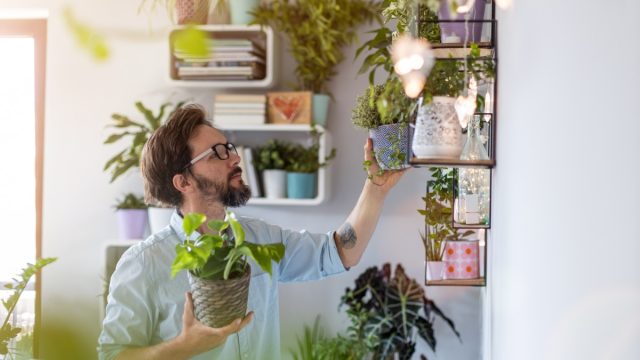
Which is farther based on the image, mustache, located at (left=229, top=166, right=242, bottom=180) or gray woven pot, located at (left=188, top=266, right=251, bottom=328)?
mustache, located at (left=229, top=166, right=242, bottom=180)

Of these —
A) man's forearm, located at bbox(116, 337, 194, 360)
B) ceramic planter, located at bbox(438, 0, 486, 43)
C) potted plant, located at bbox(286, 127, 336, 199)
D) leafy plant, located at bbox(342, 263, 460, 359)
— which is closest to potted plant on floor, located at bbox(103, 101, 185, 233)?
potted plant, located at bbox(286, 127, 336, 199)

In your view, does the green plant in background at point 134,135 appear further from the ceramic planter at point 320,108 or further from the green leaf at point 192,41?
the green leaf at point 192,41

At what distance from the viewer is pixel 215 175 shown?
1.99 meters

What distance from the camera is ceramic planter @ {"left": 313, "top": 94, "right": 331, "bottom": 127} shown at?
9.80 feet

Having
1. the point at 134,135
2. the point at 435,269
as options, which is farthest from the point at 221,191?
the point at 134,135

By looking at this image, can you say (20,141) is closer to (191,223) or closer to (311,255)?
(311,255)

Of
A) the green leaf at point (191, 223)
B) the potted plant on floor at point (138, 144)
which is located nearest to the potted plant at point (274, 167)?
the potted plant on floor at point (138, 144)

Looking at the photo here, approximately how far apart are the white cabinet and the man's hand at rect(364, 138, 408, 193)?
1057 mm

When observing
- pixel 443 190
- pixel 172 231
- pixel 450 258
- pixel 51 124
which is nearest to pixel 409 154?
pixel 443 190

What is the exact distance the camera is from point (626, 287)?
0.56 meters

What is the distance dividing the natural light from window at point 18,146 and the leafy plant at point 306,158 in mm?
1331

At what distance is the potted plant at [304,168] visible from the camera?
117 inches

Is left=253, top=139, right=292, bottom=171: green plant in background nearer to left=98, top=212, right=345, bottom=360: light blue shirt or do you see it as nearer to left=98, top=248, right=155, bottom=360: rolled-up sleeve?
left=98, top=212, right=345, bottom=360: light blue shirt

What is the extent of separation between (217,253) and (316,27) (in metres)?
1.63
